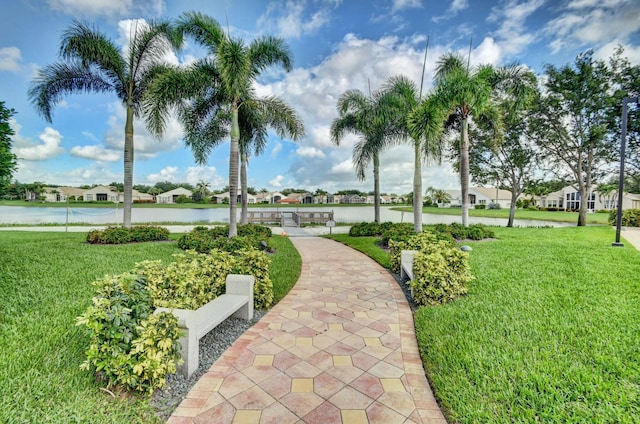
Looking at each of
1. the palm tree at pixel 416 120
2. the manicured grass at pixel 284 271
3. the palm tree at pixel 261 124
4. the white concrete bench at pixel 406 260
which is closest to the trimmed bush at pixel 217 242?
the manicured grass at pixel 284 271

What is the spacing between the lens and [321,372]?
2.53m

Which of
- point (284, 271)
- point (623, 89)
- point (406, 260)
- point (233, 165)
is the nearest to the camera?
point (406, 260)

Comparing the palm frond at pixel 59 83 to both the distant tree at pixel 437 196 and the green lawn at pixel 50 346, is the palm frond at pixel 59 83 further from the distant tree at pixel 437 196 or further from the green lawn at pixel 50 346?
the distant tree at pixel 437 196

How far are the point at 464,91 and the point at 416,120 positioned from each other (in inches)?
72.5

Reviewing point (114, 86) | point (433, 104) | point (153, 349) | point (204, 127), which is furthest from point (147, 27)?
point (153, 349)

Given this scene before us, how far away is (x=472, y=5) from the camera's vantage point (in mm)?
A: 6641

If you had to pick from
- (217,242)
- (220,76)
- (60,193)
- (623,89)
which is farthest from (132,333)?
(60,193)

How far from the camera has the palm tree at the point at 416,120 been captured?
811 centimetres

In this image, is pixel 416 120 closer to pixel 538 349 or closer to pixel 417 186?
pixel 417 186

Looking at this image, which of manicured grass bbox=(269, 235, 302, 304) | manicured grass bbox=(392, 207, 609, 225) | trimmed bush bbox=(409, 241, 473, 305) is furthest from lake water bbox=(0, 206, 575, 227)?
trimmed bush bbox=(409, 241, 473, 305)

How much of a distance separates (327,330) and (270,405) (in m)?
1.37

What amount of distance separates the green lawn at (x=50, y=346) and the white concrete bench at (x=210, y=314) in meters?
0.44

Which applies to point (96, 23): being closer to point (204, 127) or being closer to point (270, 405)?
point (204, 127)

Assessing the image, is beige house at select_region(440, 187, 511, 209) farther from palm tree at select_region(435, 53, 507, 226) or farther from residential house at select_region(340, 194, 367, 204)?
palm tree at select_region(435, 53, 507, 226)
